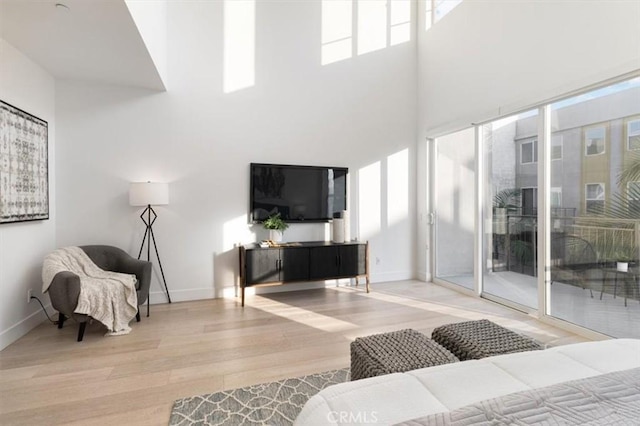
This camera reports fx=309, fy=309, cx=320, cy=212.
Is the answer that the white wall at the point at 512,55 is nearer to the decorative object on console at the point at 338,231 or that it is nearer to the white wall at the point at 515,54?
the white wall at the point at 515,54

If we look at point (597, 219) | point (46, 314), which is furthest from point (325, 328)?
point (46, 314)

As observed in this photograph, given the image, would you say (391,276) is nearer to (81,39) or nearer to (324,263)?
(324,263)

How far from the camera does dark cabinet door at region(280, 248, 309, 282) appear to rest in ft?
→ 12.7

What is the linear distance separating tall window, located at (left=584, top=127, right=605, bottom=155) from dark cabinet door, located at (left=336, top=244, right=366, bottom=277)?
8.42 ft

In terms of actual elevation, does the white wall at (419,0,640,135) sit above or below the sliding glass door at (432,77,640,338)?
above

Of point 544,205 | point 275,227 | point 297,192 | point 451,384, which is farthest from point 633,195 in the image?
point 275,227

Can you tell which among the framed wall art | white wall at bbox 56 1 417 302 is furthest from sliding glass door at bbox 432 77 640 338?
the framed wall art

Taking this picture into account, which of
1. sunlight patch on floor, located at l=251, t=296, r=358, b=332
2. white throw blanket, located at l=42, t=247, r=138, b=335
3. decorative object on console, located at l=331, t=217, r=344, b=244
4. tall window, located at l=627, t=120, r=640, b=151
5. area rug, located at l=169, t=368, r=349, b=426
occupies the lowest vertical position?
area rug, located at l=169, t=368, r=349, b=426

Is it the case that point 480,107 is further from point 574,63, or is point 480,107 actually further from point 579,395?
point 579,395

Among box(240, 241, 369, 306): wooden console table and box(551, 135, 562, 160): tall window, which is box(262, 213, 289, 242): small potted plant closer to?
box(240, 241, 369, 306): wooden console table

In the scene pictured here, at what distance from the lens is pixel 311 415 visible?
3.08ft

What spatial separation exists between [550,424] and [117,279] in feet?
11.0

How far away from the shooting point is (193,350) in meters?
2.60

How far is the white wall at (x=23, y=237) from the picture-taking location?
2662 millimetres
